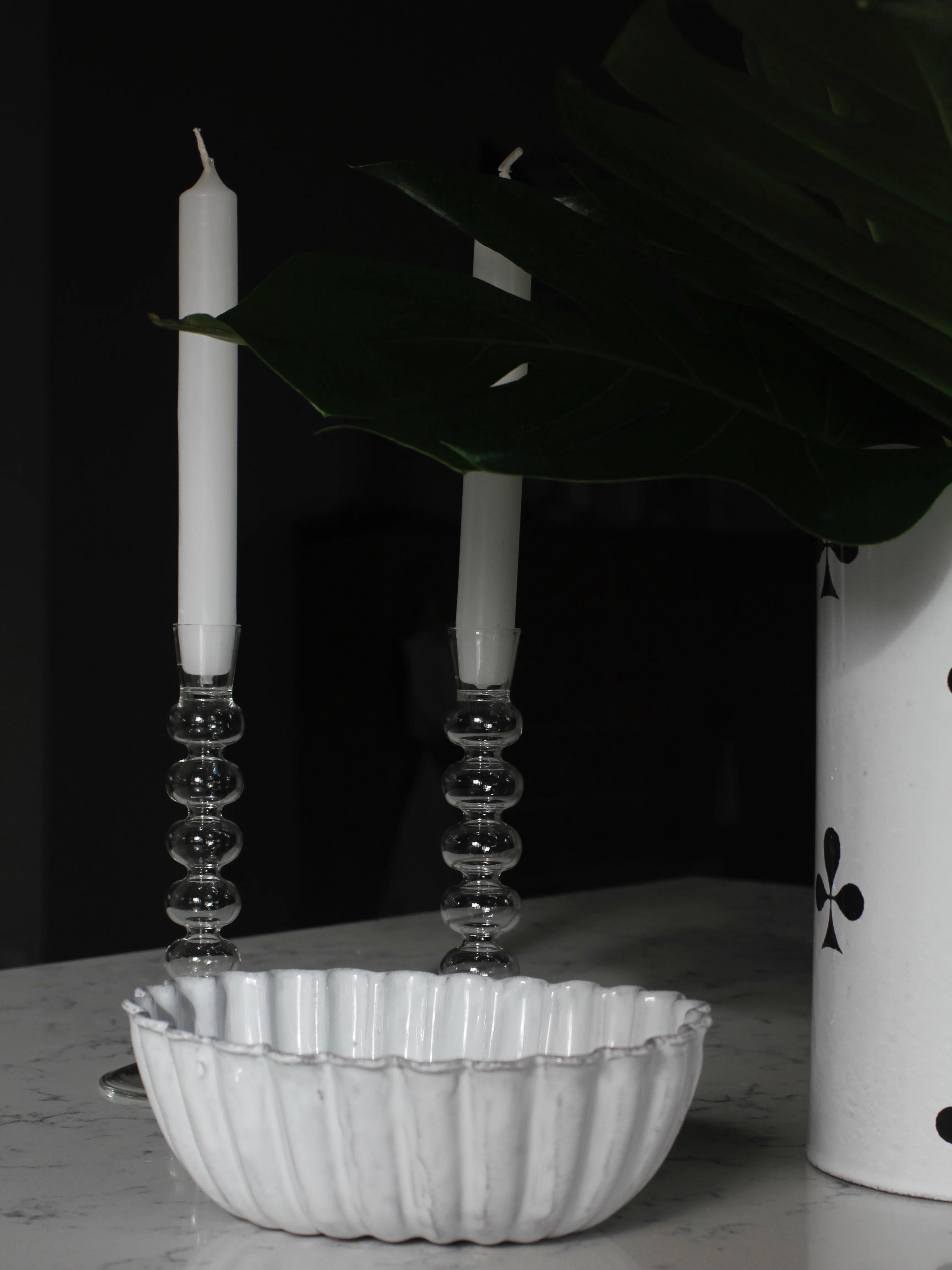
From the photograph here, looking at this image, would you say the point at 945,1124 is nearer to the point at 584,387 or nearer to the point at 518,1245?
the point at 518,1245

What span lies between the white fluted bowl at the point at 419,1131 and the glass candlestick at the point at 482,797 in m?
0.20

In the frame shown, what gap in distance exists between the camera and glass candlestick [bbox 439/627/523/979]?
23.2 inches

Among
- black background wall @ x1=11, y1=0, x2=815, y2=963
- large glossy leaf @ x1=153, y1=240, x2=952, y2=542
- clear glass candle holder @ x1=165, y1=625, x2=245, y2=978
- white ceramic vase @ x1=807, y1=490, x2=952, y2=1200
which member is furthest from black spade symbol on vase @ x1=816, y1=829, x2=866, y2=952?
black background wall @ x1=11, y1=0, x2=815, y2=963

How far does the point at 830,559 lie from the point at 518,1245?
0.23m

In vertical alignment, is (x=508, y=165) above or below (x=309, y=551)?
above

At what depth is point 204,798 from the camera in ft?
1.87

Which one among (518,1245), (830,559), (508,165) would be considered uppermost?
(508,165)

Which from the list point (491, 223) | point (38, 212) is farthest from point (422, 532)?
point (491, 223)

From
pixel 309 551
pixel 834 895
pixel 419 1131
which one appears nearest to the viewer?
pixel 419 1131

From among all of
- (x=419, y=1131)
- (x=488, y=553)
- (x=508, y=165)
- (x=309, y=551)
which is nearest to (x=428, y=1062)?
(x=419, y=1131)

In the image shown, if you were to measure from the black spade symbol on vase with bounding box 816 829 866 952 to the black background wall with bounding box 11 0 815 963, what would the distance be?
82 cm

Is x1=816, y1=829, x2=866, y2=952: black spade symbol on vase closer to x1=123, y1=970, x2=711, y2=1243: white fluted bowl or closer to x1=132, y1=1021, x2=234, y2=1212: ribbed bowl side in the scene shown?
x1=123, y1=970, x2=711, y2=1243: white fluted bowl

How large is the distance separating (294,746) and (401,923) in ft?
1.07

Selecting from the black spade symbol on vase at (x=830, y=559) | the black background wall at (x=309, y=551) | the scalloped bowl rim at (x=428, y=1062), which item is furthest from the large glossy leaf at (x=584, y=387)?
the black background wall at (x=309, y=551)
